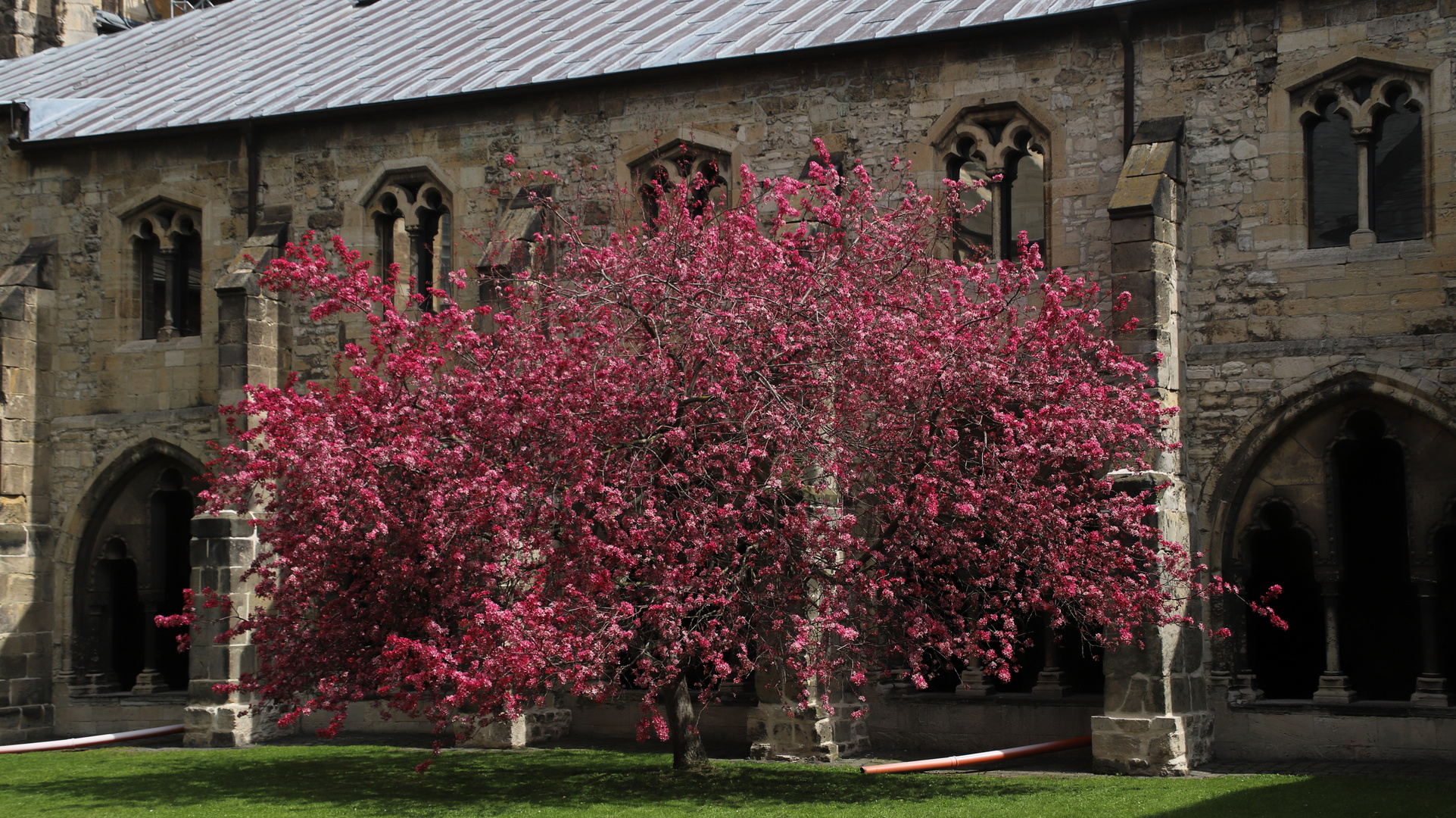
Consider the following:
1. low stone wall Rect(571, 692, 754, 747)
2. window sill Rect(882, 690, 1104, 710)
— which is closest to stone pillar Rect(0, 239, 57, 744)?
low stone wall Rect(571, 692, 754, 747)

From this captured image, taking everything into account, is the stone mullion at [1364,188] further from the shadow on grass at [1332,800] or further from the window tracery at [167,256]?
the window tracery at [167,256]

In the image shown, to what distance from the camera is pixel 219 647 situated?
17.9 metres

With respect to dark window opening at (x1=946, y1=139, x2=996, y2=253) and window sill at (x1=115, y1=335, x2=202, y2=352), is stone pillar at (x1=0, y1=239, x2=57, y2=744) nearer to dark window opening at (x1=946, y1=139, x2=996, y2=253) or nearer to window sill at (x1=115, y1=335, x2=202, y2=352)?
window sill at (x1=115, y1=335, x2=202, y2=352)

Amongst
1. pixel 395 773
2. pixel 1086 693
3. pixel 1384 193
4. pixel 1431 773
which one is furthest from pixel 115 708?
pixel 1384 193

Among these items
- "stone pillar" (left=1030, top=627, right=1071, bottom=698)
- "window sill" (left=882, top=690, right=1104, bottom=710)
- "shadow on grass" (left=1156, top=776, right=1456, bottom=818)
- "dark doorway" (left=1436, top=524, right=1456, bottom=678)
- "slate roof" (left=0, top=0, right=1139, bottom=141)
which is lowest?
"shadow on grass" (left=1156, top=776, right=1456, bottom=818)

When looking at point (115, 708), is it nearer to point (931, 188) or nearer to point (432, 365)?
point (432, 365)

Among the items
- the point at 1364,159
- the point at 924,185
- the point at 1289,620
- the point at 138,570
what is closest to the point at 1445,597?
the point at 1289,620

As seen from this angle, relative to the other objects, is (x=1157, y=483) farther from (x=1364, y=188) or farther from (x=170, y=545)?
(x=170, y=545)

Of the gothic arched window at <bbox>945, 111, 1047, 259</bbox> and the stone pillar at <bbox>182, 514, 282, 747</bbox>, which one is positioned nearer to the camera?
the gothic arched window at <bbox>945, 111, 1047, 259</bbox>

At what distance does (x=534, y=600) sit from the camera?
37.3 feet

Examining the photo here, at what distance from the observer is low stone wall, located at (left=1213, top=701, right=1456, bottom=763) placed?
45.1ft

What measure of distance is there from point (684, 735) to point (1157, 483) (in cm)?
481

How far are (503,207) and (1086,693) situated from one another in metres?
8.64

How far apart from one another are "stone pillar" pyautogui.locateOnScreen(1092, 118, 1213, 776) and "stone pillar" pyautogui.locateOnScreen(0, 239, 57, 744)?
13336 millimetres
